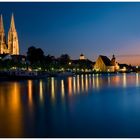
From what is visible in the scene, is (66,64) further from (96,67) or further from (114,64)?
(114,64)

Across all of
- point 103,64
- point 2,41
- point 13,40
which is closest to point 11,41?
point 13,40

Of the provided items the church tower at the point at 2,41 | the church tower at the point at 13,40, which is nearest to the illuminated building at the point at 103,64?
the church tower at the point at 13,40

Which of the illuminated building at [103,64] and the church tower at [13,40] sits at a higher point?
the church tower at [13,40]

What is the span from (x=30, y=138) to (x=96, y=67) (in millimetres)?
115507

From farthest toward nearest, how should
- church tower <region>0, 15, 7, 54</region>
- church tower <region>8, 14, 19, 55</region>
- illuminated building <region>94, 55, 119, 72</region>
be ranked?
illuminated building <region>94, 55, 119, 72</region> → church tower <region>8, 14, 19, 55</region> → church tower <region>0, 15, 7, 54</region>

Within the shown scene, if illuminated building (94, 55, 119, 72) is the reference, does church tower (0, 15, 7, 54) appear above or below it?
above

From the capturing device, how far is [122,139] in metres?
7.95

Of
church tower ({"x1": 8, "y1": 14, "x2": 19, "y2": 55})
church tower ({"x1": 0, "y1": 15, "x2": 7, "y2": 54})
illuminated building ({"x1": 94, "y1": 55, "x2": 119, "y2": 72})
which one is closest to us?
church tower ({"x1": 0, "y1": 15, "x2": 7, "y2": 54})

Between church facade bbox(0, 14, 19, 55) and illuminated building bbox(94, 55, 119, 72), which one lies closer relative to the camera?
church facade bbox(0, 14, 19, 55)

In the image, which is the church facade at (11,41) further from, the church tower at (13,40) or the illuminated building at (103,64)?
the illuminated building at (103,64)

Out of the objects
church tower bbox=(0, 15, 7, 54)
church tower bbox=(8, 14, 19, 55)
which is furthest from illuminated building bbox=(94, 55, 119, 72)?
church tower bbox=(0, 15, 7, 54)

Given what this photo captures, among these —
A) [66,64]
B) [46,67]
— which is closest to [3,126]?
[46,67]

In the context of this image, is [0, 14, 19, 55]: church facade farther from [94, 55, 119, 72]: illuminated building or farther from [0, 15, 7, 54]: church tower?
[94, 55, 119, 72]: illuminated building

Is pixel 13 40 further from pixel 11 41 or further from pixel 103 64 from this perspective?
pixel 103 64
